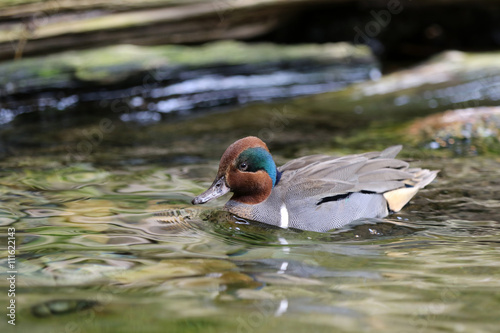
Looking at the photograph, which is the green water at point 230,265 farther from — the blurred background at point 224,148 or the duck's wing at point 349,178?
the duck's wing at point 349,178

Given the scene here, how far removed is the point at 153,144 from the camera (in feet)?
21.0

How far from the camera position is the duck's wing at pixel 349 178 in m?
3.95

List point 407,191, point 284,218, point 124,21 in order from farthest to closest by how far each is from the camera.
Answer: point 124,21 < point 407,191 < point 284,218

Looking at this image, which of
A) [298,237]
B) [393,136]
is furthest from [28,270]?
[393,136]

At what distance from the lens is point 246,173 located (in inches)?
157

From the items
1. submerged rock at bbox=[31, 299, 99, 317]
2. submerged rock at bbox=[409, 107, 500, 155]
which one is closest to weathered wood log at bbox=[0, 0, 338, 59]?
submerged rock at bbox=[409, 107, 500, 155]

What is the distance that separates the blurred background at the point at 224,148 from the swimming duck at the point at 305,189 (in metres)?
0.12

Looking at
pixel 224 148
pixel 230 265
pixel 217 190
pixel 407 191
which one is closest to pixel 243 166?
pixel 217 190

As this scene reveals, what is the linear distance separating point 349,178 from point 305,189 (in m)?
0.33

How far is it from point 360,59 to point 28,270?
7.37 meters

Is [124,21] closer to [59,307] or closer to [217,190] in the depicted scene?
[217,190]

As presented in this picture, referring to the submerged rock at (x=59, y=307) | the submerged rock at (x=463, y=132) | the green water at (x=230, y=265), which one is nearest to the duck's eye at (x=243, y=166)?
the green water at (x=230, y=265)

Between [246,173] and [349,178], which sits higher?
[246,173]

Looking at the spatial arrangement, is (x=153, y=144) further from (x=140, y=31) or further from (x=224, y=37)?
(x=224, y=37)
